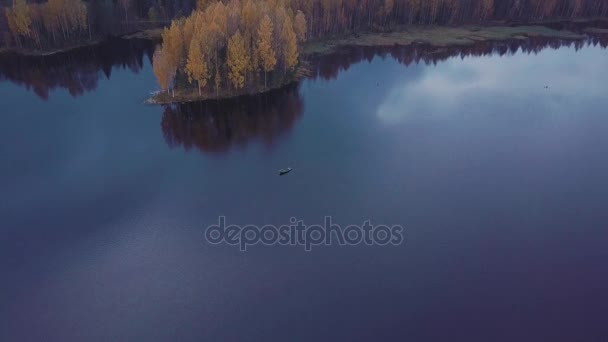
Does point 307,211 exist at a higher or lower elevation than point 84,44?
lower

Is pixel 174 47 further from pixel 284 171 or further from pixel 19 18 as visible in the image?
pixel 19 18

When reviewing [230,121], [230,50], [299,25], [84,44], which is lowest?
[230,121]

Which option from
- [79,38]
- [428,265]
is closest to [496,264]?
[428,265]

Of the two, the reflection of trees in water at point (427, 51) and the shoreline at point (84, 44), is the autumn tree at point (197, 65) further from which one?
the shoreline at point (84, 44)

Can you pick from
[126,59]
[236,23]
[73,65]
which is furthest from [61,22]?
[236,23]

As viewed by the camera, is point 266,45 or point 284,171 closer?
point 284,171

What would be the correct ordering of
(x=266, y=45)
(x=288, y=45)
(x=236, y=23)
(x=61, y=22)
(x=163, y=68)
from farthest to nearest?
(x=61, y=22) < (x=288, y=45) < (x=236, y=23) < (x=266, y=45) < (x=163, y=68)

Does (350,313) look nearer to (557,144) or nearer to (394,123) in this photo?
(394,123)
